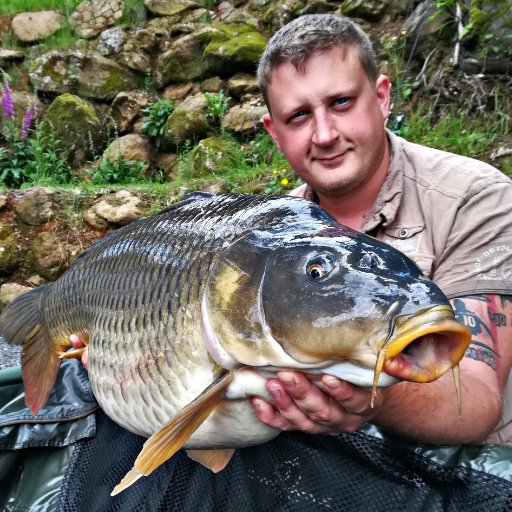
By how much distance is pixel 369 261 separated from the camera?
0.73m

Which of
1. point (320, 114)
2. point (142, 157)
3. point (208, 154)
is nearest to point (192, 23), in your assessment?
point (142, 157)

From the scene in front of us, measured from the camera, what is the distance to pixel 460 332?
24.0 inches

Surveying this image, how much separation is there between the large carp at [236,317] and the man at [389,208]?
79 millimetres

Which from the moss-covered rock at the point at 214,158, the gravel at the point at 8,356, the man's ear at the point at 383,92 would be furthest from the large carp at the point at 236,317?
the moss-covered rock at the point at 214,158

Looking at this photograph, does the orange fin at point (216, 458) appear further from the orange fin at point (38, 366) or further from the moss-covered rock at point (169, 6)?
the moss-covered rock at point (169, 6)

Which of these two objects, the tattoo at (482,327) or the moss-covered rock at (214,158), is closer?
the tattoo at (482,327)

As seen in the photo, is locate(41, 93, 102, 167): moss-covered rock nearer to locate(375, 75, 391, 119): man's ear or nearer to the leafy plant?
the leafy plant

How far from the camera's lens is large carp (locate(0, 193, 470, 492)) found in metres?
0.66

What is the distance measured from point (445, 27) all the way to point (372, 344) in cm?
388

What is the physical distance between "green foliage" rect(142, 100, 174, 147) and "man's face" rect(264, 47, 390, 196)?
420cm

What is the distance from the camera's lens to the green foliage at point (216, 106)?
5066mm

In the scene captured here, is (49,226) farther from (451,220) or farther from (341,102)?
(451,220)

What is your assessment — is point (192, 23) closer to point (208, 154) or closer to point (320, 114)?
point (208, 154)

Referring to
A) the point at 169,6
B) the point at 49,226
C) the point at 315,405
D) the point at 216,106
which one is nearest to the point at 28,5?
the point at 169,6
